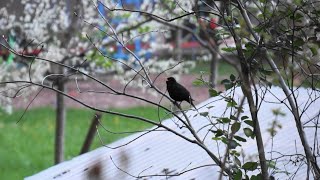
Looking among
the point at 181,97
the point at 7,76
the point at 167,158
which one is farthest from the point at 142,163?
the point at 7,76

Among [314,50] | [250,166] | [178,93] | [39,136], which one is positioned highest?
[39,136]

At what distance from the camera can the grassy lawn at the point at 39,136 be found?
1252cm

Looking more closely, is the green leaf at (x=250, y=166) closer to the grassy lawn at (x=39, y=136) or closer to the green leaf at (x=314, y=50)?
the green leaf at (x=314, y=50)

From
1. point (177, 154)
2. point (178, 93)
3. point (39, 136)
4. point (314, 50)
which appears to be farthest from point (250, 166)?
point (39, 136)

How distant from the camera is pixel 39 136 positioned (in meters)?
14.7

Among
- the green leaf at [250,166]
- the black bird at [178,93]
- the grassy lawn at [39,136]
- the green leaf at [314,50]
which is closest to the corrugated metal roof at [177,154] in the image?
the black bird at [178,93]

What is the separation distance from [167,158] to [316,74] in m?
1.83

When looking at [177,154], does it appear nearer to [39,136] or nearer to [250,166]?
[250,166]

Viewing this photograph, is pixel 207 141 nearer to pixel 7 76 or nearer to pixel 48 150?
pixel 7 76

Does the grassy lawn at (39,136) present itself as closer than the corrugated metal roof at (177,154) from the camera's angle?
No

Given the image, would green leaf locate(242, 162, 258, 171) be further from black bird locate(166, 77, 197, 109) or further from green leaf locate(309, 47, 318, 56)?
black bird locate(166, 77, 197, 109)

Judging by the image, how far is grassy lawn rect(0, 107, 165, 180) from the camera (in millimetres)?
12522

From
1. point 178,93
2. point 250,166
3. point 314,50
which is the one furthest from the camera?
point 178,93

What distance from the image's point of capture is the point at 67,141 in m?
13.9
